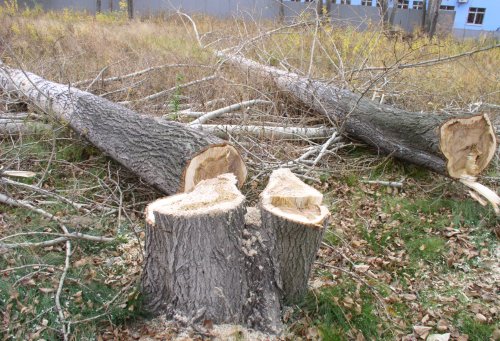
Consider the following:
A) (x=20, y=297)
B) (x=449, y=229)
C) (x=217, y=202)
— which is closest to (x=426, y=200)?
(x=449, y=229)

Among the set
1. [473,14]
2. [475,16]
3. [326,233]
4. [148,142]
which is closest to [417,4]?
[473,14]

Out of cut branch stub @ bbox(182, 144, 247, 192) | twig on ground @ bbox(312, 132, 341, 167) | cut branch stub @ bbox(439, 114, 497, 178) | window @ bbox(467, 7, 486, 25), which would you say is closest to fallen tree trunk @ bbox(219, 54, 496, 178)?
cut branch stub @ bbox(439, 114, 497, 178)

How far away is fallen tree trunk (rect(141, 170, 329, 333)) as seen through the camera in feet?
7.73

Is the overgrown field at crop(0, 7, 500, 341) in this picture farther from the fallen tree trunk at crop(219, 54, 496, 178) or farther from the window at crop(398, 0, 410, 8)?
the window at crop(398, 0, 410, 8)

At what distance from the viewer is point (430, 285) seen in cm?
309

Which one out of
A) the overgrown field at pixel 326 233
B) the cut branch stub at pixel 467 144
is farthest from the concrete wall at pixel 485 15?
the cut branch stub at pixel 467 144

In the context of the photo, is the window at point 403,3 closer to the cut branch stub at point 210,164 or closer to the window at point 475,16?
the window at point 475,16

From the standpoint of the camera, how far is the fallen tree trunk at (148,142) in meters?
3.19

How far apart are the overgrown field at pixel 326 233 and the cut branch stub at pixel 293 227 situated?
217mm

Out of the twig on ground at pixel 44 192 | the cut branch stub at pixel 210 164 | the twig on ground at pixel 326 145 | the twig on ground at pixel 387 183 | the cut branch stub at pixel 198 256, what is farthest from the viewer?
the twig on ground at pixel 326 145

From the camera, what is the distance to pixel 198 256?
7.82 ft

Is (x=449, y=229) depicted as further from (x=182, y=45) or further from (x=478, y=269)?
(x=182, y=45)

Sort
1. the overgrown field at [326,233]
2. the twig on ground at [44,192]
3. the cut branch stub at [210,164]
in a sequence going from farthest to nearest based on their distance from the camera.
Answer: the twig on ground at [44,192], the cut branch stub at [210,164], the overgrown field at [326,233]

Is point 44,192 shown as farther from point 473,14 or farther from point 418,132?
point 473,14
